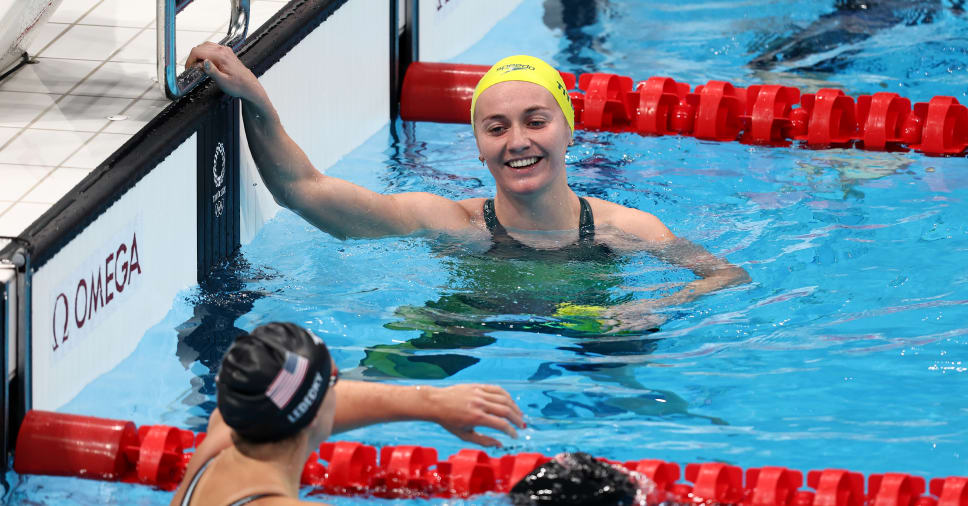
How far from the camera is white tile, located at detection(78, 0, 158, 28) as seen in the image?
4.94 m

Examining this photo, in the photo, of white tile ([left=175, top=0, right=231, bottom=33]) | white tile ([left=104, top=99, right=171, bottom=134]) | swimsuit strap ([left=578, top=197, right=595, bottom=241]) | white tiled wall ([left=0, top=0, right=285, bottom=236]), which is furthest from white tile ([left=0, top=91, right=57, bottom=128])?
swimsuit strap ([left=578, top=197, right=595, bottom=241])

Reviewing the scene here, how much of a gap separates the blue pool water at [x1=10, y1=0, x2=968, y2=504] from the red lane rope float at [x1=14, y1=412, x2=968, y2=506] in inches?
3.1

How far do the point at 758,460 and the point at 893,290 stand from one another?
124 centimetres

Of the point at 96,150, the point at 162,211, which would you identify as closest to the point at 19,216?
the point at 96,150

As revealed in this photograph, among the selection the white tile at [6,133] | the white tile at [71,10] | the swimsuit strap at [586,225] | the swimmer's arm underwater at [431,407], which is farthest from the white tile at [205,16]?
the swimmer's arm underwater at [431,407]

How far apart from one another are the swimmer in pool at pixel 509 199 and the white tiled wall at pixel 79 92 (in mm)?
384

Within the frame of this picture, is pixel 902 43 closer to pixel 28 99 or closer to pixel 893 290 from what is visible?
pixel 893 290

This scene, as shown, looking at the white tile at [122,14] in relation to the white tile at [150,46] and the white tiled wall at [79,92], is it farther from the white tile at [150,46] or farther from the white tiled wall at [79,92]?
the white tile at [150,46]

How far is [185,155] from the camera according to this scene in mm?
4066

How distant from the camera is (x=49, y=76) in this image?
4.43 metres

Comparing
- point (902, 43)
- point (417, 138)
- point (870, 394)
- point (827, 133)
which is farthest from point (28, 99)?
point (902, 43)

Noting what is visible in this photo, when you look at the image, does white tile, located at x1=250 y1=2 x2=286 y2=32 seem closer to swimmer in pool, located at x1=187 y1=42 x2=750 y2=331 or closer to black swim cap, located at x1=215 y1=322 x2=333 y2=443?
swimmer in pool, located at x1=187 y1=42 x2=750 y2=331

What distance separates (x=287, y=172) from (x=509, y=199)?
0.70 meters

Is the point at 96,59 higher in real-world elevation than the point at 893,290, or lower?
higher
